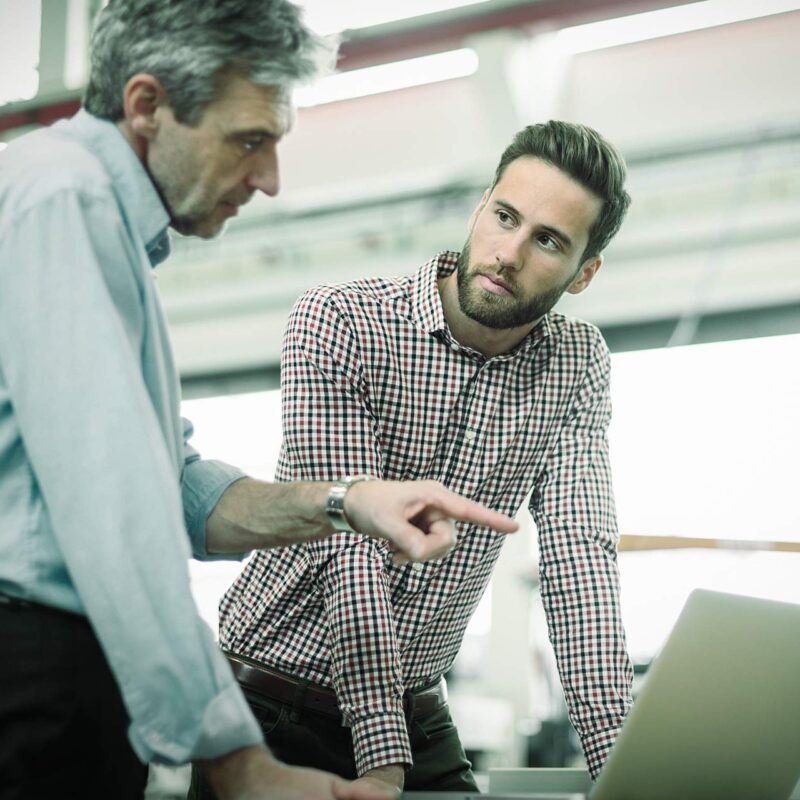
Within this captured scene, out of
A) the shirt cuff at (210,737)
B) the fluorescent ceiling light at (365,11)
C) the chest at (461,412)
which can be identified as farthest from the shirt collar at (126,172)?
the fluorescent ceiling light at (365,11)

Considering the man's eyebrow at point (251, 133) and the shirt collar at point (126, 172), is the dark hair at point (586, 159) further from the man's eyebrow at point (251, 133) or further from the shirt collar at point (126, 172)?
the shirt collar at point (126, 172)

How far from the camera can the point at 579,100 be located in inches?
160

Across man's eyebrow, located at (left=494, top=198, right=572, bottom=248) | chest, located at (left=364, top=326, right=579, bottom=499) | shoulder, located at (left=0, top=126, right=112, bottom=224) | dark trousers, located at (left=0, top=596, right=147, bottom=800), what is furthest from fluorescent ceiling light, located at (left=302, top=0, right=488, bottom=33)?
dark trousers, located at (left=0, top=596, right=147, bottom=800)

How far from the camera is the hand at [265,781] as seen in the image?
82 centimetres

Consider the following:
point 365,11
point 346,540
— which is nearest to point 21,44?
point 365,11

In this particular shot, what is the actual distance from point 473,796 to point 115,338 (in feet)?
1.77

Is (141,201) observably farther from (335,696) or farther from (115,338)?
(335,696)

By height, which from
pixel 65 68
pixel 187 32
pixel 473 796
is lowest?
pixel 473 796

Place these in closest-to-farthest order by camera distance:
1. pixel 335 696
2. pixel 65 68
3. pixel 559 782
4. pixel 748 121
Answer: pixel 559 782
pixel 335 696
pixel 65 68
pixel 748 121

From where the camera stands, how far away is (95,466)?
0.81 metres

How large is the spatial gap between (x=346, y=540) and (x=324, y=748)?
0.35 metres

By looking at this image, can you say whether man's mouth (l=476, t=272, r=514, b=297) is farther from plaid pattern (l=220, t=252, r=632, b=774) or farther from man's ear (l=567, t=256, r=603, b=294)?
man's ear (l=567, t=256, r=603, b=294)

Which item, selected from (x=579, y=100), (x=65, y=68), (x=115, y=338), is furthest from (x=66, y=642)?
(x=579, y=100)


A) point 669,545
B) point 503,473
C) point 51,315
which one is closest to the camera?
point 51,315
